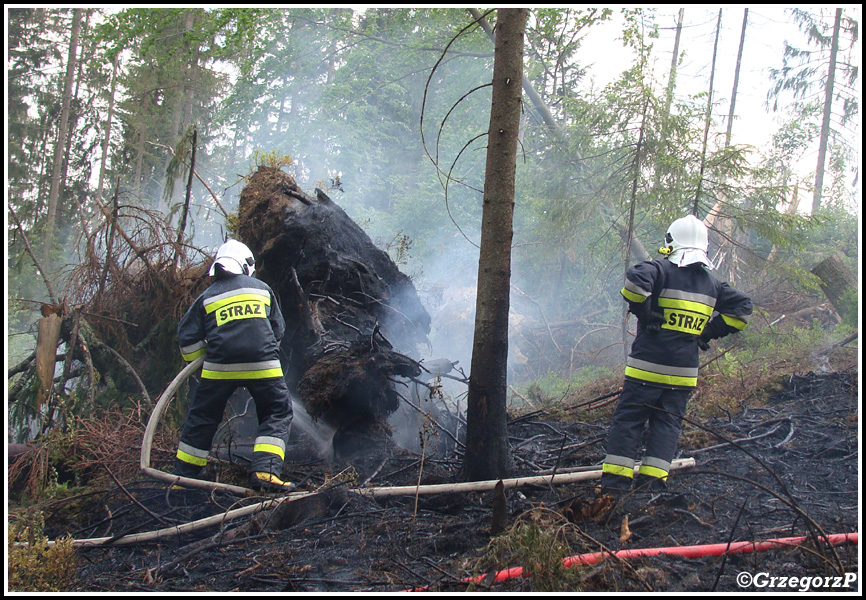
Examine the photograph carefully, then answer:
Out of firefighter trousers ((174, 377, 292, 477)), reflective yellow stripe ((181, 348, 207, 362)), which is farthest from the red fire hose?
reflective yellow stripe ((181, 348, 207, 362))

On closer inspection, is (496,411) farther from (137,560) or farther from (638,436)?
(137,560)

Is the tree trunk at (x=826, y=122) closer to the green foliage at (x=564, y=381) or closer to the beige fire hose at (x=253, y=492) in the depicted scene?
the green foliage at (x=564, y=381)

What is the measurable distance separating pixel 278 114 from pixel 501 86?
26.5 m

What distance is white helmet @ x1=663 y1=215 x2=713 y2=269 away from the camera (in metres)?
4.23

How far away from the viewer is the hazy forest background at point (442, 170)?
23.1 feet

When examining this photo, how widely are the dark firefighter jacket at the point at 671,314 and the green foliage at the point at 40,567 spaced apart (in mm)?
4112

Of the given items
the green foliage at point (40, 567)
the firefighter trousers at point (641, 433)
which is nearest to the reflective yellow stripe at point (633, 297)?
the firefighter trousers at point (641, 433)

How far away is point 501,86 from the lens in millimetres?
4039

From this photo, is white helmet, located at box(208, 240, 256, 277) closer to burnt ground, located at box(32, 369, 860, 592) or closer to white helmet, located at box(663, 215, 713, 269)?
burnt ground, located at box(32, 369, 860, 592)

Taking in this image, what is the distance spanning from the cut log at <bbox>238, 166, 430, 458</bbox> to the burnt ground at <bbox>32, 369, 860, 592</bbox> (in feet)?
2.38

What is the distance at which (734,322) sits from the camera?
4.31m

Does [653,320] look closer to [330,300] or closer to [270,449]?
[270,449]

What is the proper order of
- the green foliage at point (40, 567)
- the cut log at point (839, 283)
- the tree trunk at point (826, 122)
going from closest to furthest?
1. the green foliage at point (40, 567)
2. the cut log at point (839, 283)
3. the tree trunk at point (826, 122)

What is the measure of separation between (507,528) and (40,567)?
270 cm
